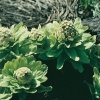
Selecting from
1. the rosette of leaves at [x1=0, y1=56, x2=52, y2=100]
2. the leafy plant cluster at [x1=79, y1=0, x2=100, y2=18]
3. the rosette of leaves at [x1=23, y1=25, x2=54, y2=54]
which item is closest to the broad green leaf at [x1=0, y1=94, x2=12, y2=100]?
the rosette of leaves at [x1=0, y1=56, x2=52, y2=100]

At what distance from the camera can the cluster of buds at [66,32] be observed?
225 cm

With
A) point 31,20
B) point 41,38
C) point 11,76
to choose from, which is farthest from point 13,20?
point 11,76

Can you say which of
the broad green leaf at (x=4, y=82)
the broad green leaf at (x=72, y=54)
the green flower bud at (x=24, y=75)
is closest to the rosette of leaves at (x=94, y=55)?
the broad green leaf at (x=72, y=54)

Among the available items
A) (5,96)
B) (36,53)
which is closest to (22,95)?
(5,96)

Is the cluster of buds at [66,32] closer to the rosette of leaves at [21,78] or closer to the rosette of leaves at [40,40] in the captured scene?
the rosette of leaves at [40,40]

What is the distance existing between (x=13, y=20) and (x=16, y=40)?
4.87 feet

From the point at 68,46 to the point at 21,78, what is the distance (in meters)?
0.45

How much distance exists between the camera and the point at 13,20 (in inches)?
146

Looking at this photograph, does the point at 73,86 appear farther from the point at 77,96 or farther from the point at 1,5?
the point at 1,5

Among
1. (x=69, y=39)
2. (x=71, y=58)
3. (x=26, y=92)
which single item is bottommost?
(x=26, y=92)

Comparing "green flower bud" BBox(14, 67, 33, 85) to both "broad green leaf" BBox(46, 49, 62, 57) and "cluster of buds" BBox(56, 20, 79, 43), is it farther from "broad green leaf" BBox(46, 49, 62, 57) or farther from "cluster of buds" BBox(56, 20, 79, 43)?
"cluster of buds" BBox(56, 20, 79, 43)

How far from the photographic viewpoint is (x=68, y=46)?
7.32ft

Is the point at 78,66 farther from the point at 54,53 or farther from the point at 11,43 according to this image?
the point at 11,43

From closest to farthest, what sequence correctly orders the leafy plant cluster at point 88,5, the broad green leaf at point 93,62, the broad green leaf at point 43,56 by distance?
the broad green leaf at point 43,56 < the broad green leaf at point 93,62 < the leafy plant cluster at point 88,5
